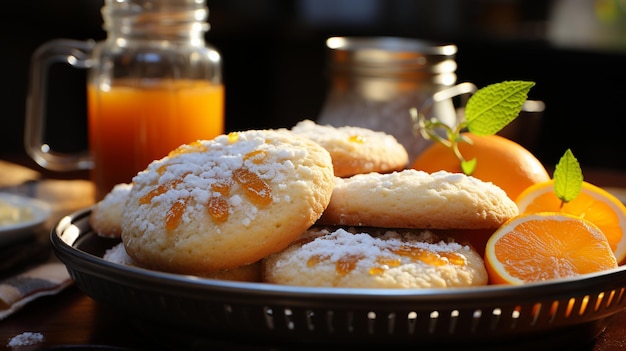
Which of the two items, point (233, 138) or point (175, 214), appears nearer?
point (175, 214)

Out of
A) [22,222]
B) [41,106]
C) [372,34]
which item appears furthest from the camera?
[372,34]

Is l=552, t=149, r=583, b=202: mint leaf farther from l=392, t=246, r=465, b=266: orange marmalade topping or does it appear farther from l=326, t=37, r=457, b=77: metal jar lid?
l=326, t=37, r=457, b=77: metal jar lid

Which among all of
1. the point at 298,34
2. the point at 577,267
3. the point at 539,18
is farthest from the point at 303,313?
the point at 539,18

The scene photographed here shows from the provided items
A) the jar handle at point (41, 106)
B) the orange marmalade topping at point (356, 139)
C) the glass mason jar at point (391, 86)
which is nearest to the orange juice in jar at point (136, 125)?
the jar handle at point (41, 106)

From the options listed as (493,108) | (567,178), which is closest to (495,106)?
(493,108)

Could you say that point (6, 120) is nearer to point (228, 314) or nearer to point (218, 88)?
point (218, 88)

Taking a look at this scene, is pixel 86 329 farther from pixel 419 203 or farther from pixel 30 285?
pixel 419 203
